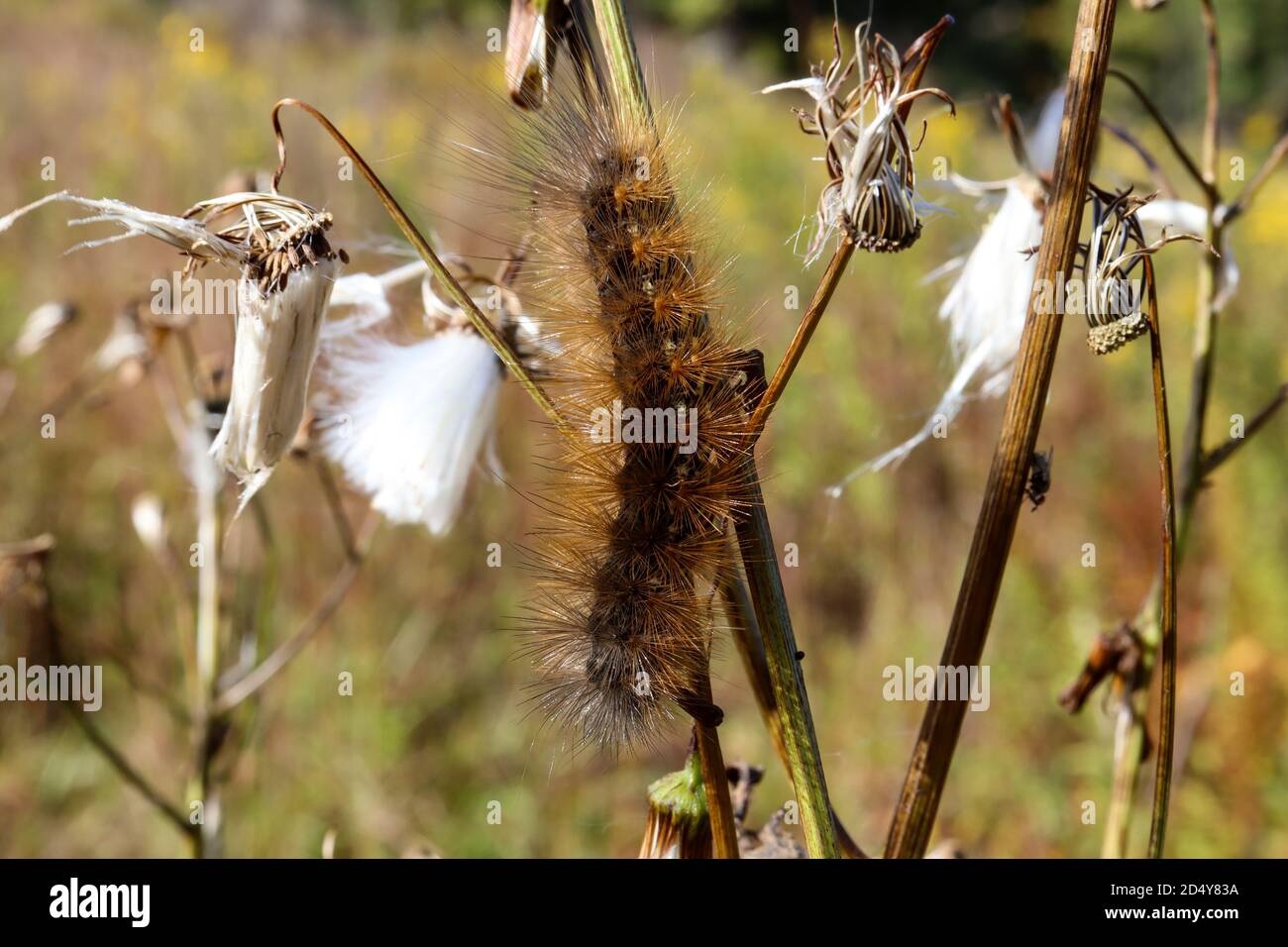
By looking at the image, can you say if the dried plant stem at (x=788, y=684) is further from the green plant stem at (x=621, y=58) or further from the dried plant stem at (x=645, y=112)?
the green plant stem at (x=621, y=58)

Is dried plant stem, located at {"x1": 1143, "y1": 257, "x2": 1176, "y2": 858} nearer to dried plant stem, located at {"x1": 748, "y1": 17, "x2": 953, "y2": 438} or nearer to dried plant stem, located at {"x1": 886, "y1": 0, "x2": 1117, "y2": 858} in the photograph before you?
dried plant stem, located at {"x1": 886, "y1": 0, "x2": 1117, "y2": 858}

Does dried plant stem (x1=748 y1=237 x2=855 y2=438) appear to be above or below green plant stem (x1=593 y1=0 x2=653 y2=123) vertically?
below

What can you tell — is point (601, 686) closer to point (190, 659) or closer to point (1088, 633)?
point (190, 659)

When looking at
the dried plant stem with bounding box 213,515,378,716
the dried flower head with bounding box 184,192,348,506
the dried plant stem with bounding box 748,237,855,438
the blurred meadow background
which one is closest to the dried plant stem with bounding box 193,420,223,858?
the dried plant stem with bounding box 213,515,378,716

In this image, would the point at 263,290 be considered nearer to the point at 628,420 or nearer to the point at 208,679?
the point at 628,420

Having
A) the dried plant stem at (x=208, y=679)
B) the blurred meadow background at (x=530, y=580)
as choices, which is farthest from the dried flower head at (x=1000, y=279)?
the blurred meadow background at (x=530, y=580)

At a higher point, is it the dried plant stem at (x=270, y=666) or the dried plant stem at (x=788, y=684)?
the dried plant stem at (x=270, y=666)
